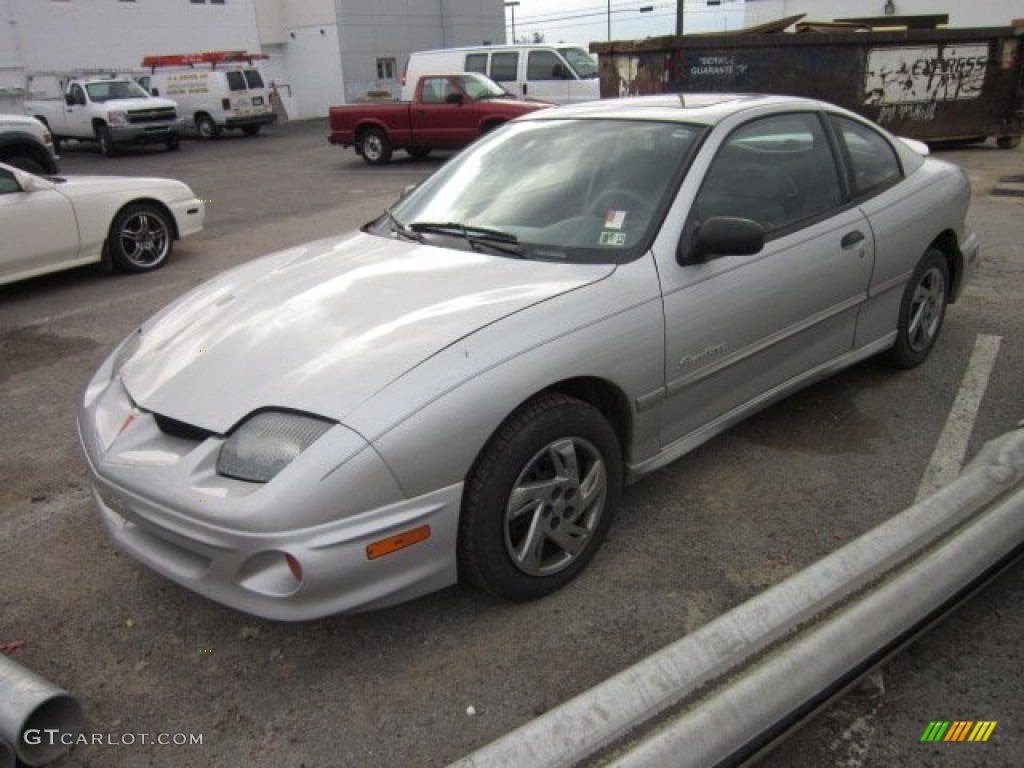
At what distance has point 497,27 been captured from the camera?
4156cm

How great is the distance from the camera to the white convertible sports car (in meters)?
6.87

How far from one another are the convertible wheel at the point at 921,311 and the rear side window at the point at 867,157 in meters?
0.50

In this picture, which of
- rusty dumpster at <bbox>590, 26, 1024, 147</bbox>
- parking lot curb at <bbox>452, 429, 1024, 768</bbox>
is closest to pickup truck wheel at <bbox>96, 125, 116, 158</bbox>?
rusty dumpster at <bbox>590, 26, 1024, 147</bbox>

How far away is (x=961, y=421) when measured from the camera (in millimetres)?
4000

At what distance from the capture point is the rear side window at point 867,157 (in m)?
4.00

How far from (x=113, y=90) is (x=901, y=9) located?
32178 millimetres

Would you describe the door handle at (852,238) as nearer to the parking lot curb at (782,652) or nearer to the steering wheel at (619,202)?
the steering wheel at (619,202)

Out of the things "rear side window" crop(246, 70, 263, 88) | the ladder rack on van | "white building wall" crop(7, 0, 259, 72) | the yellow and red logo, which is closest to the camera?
the yellow and red logo

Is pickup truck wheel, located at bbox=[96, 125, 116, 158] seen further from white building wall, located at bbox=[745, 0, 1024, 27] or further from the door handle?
white building wall, located at bbox=[745, 0, 1024, 27]

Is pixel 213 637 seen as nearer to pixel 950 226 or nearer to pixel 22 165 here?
pixel 950 226

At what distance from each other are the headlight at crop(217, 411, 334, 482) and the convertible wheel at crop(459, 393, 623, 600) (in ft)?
1.64

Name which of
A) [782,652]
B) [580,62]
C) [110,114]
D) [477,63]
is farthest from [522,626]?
[110,114]

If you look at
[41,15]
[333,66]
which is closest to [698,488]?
[41,15]

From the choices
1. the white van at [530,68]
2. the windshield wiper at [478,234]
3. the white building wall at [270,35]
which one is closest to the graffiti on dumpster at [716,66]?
the white van at [530,68]
